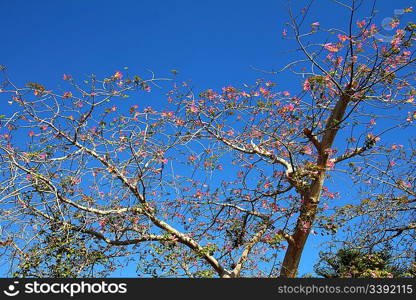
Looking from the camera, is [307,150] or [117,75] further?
[307,150]

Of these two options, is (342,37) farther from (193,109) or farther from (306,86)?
(193,109)

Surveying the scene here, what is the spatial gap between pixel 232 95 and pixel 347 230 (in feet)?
9.91

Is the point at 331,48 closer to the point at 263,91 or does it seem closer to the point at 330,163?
the point at 263,91

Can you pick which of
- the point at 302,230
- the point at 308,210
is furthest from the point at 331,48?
the point at 302,230

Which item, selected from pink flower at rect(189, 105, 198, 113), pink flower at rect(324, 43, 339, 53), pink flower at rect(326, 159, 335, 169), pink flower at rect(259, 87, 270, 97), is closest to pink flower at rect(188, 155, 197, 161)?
pink flower at rect(189, 105, 198, 113)

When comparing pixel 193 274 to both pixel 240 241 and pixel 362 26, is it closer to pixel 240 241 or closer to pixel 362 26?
pixel 240 241

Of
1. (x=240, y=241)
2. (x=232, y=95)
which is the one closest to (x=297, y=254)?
(x=240, y=241)

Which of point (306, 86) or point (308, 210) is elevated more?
point (306, 86)

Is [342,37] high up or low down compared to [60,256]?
up

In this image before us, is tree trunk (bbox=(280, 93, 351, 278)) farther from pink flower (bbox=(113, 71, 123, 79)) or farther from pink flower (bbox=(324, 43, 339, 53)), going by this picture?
pink flower (bbox=(113, 71, 123, 79))

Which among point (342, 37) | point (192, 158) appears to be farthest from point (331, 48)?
point (192, 158)

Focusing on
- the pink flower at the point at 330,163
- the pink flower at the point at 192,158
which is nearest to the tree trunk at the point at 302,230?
the pink flower at the point at 330,163

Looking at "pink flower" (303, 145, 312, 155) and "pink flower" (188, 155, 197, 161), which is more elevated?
"pink flower" (303, 145, 312, 155)

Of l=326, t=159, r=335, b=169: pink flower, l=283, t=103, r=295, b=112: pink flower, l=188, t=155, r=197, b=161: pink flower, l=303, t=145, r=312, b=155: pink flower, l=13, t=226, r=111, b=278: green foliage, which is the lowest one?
l=13, t=226, r=111, b=278: green foliage
